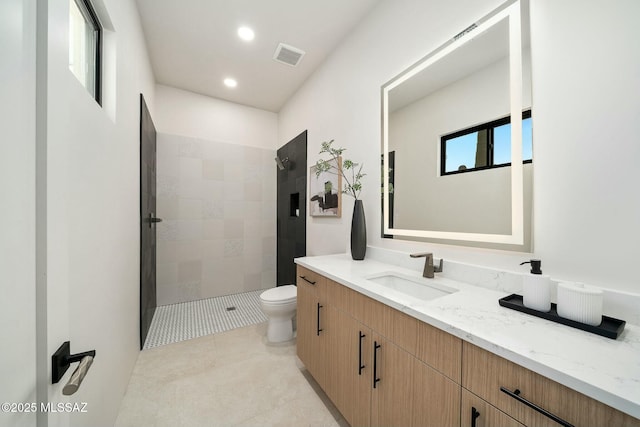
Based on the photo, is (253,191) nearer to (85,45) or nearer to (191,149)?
(191,149)

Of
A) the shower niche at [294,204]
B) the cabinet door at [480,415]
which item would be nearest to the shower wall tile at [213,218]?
the shower niche at [294,204]

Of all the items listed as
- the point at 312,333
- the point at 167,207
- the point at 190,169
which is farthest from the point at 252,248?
the point at 312,333

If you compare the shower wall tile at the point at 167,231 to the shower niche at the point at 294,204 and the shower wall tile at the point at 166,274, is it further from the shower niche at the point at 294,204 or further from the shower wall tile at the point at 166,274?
the shower niche at the point at 294,204

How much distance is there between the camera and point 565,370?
1.73 feet

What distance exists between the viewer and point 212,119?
3.20m

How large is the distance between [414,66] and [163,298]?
3.50 m

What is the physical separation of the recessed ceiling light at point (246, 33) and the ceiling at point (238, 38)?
4cm

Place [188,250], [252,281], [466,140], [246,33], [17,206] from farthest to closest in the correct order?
1. [252,281]
2. [188,250]
3. [246,33]
4. [466,140]
5. [17,206]

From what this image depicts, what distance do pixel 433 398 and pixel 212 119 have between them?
3576 mm

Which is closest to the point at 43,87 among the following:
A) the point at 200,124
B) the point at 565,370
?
the point at 565,370

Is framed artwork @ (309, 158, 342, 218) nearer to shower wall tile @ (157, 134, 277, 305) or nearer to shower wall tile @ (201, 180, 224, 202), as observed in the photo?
shower wall tile @ (157, 134, 277, 305)

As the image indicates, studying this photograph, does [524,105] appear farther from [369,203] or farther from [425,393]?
[425,393]

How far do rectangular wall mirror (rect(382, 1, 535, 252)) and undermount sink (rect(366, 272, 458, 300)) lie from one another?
28cm

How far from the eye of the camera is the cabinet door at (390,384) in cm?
90
